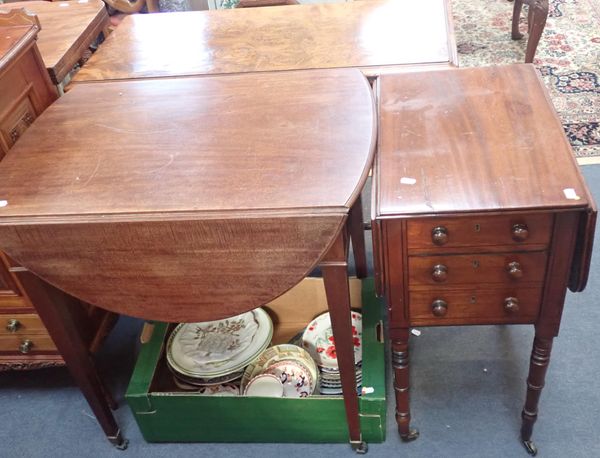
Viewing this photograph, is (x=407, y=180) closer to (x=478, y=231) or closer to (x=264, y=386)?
(x=478, y=231)

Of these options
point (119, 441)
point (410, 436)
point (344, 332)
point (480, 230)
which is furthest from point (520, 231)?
point (119, 441)

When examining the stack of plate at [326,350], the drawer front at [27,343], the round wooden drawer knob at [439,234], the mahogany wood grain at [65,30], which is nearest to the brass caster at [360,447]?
the stack of plate at [326,350]

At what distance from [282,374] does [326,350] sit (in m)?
0.14

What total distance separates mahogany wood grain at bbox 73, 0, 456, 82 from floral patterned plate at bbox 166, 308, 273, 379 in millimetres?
690

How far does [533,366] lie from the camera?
134 centimetres

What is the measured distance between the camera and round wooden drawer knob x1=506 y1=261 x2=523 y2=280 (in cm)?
117

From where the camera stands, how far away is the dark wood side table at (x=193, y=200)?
3.56 ft

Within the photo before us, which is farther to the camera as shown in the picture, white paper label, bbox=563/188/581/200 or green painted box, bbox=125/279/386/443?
green painted box, bbox=125/279/386/443

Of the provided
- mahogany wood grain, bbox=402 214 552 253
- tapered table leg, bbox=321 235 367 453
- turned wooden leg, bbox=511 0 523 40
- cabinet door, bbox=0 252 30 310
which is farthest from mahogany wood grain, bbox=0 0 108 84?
turned wooden leg, bbox=511 0 523 40

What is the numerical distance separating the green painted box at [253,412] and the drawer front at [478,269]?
372 mm

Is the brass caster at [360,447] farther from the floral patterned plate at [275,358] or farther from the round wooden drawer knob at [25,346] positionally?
the round wooden drawer knob at [25,346]

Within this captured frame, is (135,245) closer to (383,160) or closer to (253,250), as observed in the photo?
Result: (253,250)

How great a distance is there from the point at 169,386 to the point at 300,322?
0.41m

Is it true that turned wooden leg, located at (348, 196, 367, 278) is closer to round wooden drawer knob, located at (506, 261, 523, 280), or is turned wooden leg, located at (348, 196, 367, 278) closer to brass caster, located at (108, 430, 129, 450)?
round wooden drawer knob, located at (506, 261, 523, 280)
